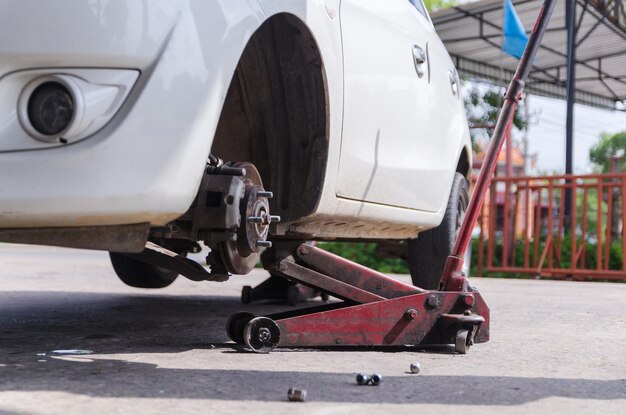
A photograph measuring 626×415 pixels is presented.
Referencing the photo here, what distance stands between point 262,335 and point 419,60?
1642mm

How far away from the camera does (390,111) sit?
374 centimetres

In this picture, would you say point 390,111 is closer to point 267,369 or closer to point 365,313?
point 365,313

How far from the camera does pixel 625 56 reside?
17641 millimetres

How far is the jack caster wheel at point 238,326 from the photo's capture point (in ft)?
11.2

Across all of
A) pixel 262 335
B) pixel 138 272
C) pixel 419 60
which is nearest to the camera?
pixel 262 335

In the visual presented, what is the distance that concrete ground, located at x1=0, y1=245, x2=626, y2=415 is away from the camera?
235 cm

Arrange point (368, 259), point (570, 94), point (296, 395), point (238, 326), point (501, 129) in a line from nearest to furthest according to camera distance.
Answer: point (296, 395), point (238, 326), point (501, 129), point (368, 259), point (570, 94)

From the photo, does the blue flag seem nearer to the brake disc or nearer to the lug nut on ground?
the brake disc

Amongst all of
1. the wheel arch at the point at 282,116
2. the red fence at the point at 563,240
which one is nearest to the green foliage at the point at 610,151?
the red fence at the point at 563,240

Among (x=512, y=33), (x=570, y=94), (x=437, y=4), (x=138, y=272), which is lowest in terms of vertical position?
(x=138, y=272)

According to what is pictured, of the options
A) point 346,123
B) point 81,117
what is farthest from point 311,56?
point 81,117

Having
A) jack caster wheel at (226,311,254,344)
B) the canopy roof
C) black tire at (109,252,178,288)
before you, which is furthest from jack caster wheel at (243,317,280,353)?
the canopy roof

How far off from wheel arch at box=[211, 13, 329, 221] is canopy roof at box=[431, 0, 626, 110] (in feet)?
39.6

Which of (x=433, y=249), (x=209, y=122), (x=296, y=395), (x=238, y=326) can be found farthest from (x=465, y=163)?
(x=296, y=395)
